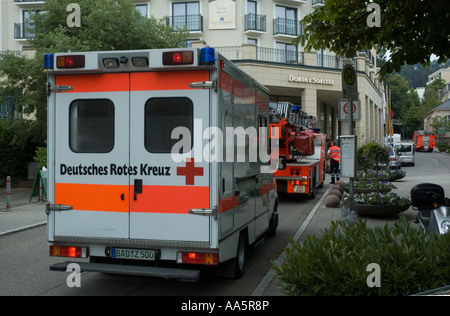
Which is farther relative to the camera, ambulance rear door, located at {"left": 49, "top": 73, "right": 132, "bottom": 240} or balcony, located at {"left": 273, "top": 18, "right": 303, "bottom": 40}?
balcony, located at {"left": 273, "top": 18, "right": 303, "bottom": 40}

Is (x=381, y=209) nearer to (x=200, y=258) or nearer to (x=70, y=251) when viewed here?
(x=200, y=258)

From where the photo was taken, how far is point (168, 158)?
5.69 m

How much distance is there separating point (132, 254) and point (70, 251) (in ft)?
2.69

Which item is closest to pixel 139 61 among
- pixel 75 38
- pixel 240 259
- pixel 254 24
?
pixel 240 259

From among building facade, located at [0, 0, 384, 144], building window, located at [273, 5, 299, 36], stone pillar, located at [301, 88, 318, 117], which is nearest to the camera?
building facade, located at [0, 0, 384, 144]

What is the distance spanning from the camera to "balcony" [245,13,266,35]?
119 feet

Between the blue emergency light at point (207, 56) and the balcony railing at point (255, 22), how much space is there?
31.6 m

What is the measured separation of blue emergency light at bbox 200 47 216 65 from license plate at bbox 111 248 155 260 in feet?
7.38

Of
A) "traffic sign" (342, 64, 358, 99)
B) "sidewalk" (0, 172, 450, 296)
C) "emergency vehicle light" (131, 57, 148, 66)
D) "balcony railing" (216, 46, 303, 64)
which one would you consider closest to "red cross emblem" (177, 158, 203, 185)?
"emergency vehicle light" (131, 57, 148, 66)

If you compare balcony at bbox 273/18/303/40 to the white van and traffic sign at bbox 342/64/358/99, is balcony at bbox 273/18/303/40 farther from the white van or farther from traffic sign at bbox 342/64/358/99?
traffic sign at bbox 342/64/358/99

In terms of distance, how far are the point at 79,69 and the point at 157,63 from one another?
97 cm

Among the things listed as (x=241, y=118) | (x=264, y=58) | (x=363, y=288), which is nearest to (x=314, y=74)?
(x=264, y=58)
